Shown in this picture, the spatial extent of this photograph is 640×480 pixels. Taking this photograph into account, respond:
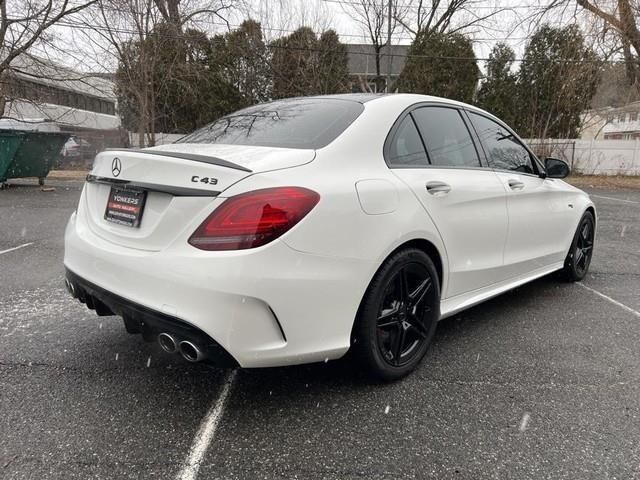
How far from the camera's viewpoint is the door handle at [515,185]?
11.3 feet

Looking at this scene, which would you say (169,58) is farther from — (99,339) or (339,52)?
(99,339)

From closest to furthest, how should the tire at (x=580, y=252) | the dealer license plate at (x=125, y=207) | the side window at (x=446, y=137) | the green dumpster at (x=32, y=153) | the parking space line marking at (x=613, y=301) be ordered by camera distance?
1. the dealer license plate at (x=125, y=207)
2. the side window at (x=446, y=137)
3. the parking space line marking at (x=613, y=301)
4. the tire at (x=580, y=252)
5. the green dumpster at (x=32, y=153)

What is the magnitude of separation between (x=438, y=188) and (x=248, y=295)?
1.34 m

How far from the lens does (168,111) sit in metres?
20.5

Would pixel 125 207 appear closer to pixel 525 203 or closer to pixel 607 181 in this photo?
pixel 525 203

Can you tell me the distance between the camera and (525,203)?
141 inches

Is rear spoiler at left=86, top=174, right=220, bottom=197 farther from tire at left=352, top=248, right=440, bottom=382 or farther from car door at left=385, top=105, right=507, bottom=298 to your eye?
car door at left=385, top=105, right=507, bottom=298

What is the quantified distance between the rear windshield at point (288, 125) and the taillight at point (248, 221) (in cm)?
48

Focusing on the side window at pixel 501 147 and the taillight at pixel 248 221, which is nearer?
the taillight at pixel 248 221

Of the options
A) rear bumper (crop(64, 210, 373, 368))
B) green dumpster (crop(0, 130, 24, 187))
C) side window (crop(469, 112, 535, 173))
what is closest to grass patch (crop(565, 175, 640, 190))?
side window (crop(469, 112, 535, 173))

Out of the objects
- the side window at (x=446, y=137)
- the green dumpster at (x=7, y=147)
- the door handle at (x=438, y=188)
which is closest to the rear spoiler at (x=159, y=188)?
the door handle at (x=438, y=188)

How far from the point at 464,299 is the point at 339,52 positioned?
65.4ft

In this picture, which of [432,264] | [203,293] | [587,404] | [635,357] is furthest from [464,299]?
[203,293]

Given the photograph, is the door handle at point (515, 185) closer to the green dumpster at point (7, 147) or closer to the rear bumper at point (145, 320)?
the rear bumper at point (145, 320)
